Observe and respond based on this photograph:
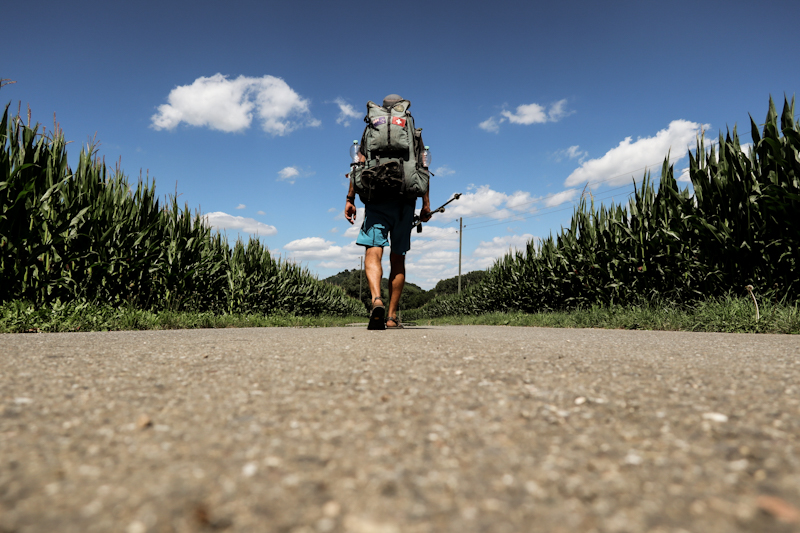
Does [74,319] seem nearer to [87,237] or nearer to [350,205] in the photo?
[87,237]

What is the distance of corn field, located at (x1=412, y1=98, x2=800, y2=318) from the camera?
14.4ft

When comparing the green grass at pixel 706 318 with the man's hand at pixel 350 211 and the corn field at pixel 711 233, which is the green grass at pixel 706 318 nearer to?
the corn field at pixel 711 233

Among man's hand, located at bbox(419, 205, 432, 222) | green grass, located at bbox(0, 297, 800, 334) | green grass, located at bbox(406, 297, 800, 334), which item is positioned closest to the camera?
green grass, located at bbox(0, 297, 800, 334)

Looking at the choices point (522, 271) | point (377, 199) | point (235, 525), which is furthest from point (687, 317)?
point (522, 271)

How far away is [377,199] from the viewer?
166 inches

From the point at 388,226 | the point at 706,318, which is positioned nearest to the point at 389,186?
the point at 388,226

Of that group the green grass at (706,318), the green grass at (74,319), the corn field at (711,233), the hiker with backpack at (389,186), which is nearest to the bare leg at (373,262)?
the hiker with backpack at (389,186)

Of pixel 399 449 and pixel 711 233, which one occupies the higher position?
pixel 711 233

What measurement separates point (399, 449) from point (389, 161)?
349 centimetres

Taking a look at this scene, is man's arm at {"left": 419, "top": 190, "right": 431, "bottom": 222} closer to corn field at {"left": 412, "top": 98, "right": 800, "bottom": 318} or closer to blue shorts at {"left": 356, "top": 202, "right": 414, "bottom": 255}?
blue shorts at {"left": 356, "top": 202, "right": 414, "bottom": 255}

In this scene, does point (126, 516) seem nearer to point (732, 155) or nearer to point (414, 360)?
point (414, 360)

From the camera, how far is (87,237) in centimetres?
471

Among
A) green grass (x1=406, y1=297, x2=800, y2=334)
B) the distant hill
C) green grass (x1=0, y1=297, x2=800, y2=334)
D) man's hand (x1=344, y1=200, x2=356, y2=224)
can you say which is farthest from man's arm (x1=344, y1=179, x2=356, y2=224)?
the distant hill

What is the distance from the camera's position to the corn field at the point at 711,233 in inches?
173
